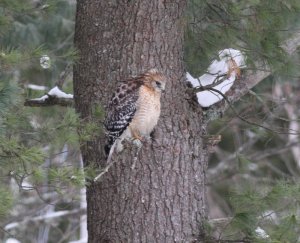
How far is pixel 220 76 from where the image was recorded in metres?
5.71

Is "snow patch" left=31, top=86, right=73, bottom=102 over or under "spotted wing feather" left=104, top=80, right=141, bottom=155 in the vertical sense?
over

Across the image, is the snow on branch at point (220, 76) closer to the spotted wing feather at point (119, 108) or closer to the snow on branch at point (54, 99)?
the spotted wing feather at point (119, 108)

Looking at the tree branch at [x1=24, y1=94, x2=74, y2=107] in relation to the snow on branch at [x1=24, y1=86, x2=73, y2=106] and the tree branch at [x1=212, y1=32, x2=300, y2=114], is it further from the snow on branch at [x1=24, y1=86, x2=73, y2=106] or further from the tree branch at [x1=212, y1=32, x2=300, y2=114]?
the tree branch at [x1=212, y1=32, x2=300, y2=114]

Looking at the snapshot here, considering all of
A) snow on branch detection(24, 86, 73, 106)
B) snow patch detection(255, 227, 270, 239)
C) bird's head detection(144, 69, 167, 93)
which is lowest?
snow patch detection(255, 227, 270, 239)

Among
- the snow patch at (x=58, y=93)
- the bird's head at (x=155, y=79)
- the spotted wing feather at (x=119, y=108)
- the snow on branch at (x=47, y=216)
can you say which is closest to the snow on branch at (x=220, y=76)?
the bird's head at (x=155, y=79)

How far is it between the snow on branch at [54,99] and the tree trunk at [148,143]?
30 centimetres

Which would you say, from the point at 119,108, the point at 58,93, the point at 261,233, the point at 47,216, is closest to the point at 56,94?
the point at 58,93

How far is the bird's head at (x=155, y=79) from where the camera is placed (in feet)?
17.7

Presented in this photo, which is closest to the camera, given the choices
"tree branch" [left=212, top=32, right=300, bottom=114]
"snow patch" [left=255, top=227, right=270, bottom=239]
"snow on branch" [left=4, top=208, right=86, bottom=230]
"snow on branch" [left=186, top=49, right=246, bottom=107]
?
"snow patch" [left=255, top=227, right=270, bottom=239]

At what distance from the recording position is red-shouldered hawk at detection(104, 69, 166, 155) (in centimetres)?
544

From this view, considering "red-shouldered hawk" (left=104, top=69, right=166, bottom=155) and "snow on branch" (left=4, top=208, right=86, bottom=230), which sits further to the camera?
"snow on branch" (left=4, top=208, right=86, bottom=230)

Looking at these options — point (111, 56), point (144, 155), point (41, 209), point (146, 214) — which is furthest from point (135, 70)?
point (41, 209)

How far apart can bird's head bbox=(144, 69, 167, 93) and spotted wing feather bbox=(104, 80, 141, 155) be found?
0.11m

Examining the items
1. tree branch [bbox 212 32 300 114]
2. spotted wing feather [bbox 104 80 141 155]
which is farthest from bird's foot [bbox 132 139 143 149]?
tree branch [bbox 212 32 300 114]
